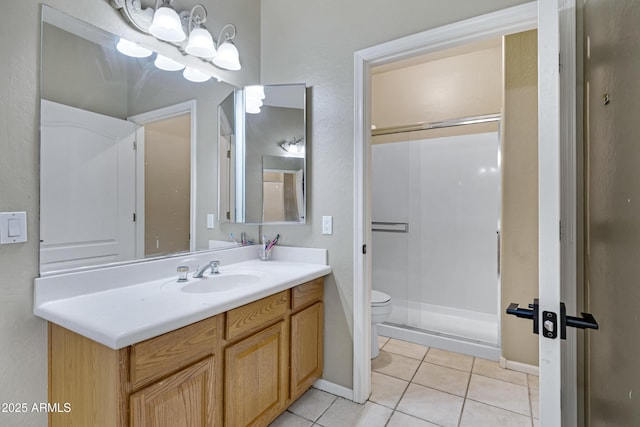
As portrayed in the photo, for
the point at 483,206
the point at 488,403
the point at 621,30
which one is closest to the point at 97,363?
the point at 621,30

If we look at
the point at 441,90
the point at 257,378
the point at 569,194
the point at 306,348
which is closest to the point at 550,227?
the point at 569,194

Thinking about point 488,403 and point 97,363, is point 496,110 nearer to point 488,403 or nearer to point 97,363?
point 488,403

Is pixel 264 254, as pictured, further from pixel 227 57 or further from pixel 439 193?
pixel 439 193

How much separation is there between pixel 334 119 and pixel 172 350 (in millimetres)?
1499

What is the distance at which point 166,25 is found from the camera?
1.54m

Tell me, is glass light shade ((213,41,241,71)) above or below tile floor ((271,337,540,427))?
above

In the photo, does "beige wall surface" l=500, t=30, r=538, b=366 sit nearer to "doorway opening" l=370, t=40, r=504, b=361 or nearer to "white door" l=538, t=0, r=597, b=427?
"doorway opening" l=370, t=40, r=504, b=361

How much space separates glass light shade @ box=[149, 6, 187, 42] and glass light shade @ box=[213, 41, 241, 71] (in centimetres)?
29

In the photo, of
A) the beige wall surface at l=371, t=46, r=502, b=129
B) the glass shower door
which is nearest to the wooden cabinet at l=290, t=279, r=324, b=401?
the glass shower door

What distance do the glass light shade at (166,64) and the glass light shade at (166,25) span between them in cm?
9

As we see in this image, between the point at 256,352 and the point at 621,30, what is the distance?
5.51 ft

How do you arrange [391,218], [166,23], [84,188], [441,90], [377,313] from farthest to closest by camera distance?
[391,218], [441,90], [377,313], [166,23], [84,188]

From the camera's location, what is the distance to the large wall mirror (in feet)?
6.68

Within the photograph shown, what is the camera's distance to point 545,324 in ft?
2.55
